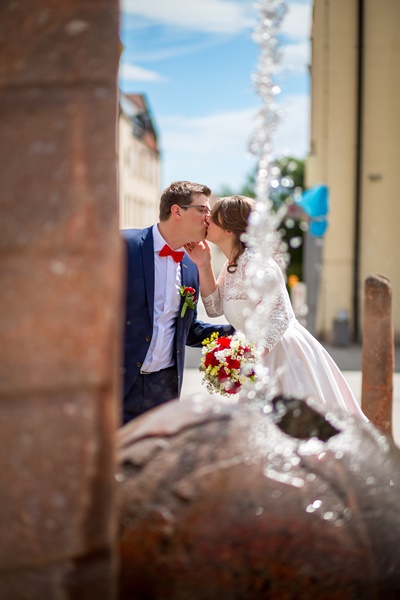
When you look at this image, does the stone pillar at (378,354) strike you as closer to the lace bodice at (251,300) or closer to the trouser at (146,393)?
the lace bodice at (251,300)

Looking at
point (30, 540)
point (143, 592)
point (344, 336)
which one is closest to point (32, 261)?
point (30, 540)

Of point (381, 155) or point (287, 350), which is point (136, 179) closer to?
point (381, 155)

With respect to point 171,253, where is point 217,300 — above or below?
below

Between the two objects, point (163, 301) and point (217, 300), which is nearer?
point (163, 301)

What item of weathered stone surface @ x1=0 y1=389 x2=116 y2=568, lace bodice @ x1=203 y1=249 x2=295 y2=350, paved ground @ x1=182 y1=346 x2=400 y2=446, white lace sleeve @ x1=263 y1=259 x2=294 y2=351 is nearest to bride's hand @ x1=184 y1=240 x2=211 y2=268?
lace bodice @ x1=203 y1=249 x2=295 y2=350

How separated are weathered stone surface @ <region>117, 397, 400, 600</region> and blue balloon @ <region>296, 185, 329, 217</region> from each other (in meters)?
12.0

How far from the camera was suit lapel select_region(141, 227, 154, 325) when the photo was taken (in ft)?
15.3

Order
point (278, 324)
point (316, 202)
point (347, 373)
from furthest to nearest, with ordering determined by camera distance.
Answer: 1. point (316, 202)
2. point (347, 373)
3. point (278, 324)

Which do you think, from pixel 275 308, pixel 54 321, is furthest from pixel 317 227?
pixel 54 321

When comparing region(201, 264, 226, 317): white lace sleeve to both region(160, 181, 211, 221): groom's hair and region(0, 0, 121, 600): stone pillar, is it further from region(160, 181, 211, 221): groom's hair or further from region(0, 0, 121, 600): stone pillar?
region(0, 0, 121, 600): stone pillar

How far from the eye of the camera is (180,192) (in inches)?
190

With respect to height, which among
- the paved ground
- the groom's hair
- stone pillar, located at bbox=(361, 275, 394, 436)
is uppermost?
the groom's hair

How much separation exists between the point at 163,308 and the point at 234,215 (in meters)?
0.69

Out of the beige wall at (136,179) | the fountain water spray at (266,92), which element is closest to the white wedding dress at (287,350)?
the fountain water spray at (266,92)
